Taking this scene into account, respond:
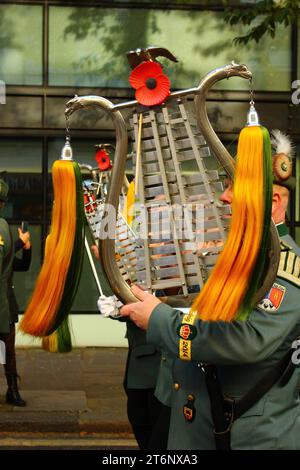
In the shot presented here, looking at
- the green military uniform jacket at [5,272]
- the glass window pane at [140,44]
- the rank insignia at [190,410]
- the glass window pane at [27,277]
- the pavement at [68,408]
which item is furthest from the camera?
the glass window pane at [140,44]

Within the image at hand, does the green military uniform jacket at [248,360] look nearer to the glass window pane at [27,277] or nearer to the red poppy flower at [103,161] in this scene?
the red poppy flower at [103,161]

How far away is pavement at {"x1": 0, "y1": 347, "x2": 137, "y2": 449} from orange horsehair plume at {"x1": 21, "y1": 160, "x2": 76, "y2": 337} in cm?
447

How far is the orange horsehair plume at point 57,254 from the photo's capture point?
310 cm

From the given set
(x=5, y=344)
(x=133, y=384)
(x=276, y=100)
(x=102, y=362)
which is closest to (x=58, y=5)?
(x=276, y=100)

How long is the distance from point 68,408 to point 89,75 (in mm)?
5659

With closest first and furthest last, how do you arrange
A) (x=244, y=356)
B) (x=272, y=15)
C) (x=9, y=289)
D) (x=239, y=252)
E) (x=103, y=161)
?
(x=239, y=252)
(x=244, y=356)
(x=103, y=161)
(x=9, y=289)
(x=272, y=15)

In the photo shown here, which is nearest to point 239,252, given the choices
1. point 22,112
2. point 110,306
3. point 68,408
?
point 110,306

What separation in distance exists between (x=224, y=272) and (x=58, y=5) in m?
10.4

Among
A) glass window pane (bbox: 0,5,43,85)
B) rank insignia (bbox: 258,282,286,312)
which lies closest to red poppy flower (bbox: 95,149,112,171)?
rank insignia (bbox: 258,282,286,312)

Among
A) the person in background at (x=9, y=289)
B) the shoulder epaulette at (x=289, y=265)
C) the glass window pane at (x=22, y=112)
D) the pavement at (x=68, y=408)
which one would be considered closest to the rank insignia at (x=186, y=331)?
the shoulder epaulette at (x=289, y=265)

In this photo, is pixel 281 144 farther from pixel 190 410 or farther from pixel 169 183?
pixel 190 410

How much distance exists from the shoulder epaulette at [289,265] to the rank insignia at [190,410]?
57cm

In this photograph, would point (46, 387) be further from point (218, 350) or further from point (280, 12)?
point (218, 350)

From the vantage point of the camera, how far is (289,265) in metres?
3.17
